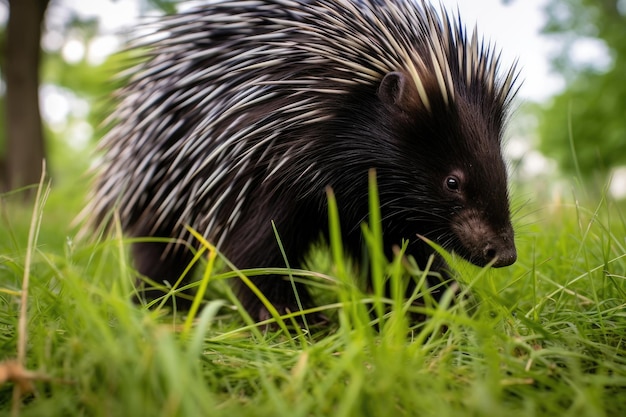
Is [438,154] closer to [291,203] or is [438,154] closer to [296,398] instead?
[291,203]

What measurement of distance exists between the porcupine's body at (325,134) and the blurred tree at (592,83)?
59.7 ft

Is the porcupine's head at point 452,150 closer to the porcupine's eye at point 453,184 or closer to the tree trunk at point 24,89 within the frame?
the porcupine's eye at point 453,184

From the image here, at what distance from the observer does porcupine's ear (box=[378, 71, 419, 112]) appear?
2797mm

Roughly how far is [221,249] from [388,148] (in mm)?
1135

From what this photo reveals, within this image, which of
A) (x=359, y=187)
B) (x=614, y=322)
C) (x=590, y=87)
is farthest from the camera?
(x=590, y=87)

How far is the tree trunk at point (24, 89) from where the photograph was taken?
11531mm

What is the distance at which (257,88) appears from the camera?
124 inches

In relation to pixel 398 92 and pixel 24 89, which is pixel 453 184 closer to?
pixel 398 92

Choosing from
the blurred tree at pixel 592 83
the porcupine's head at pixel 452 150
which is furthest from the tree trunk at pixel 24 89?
the blurred tree at pixel 592 83

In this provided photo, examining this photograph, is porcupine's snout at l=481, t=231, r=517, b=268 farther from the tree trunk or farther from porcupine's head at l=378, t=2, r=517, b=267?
the tree trunk

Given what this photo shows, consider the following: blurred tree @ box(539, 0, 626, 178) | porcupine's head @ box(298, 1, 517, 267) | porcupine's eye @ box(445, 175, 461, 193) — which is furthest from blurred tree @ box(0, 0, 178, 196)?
blurred tree @ box(539, 0, 626, 178)

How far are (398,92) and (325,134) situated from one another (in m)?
0.42

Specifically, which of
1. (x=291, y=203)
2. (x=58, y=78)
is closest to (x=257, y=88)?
(x=291, y=203)

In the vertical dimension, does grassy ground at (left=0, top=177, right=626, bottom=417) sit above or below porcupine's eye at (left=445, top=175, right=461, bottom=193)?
below
